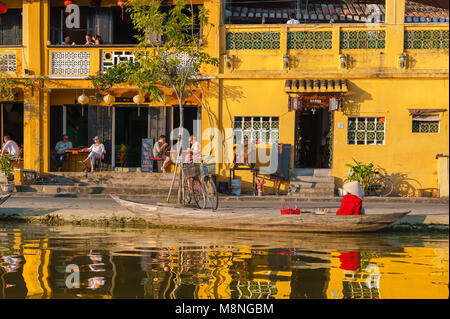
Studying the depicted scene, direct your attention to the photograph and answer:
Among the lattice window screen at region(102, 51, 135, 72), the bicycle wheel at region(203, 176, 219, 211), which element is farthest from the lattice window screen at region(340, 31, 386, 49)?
the bicycle wheel at region(203, 176, 219, 211)

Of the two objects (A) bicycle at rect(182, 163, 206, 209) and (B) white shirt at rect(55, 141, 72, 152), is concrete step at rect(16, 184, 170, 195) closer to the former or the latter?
(B) white shirt at rect(55, 141, 72, 152)

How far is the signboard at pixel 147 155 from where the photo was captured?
19.3m

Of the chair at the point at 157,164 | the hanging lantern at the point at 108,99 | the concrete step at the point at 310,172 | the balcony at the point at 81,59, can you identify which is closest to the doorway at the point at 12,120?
the balcony at the point at 81,59

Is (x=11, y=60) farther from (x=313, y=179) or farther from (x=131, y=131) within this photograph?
(x=313, y=179)

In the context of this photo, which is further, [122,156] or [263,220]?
[122,156]

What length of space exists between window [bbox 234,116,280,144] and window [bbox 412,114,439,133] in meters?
4.14

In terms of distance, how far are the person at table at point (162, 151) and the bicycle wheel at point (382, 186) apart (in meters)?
6.43

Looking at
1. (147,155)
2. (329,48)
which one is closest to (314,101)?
(329,48)

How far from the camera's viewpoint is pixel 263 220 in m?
11.7

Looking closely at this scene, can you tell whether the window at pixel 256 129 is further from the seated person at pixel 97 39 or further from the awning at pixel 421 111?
the seated person at pixel 97 39

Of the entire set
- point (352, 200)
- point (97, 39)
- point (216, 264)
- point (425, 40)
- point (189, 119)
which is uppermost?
point (97, 39)

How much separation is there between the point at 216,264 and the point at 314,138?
46.0 ft
